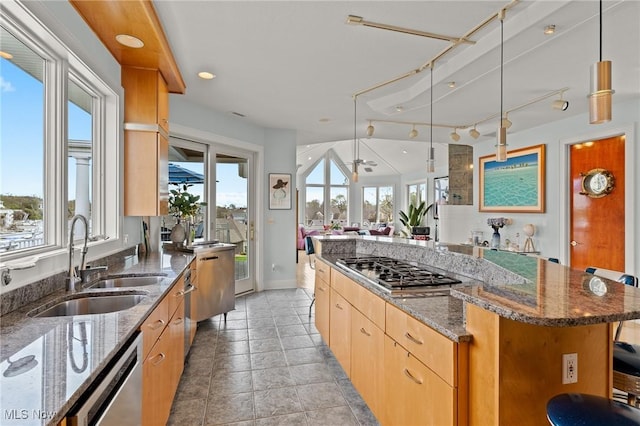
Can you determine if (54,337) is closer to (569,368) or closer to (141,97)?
(569,368)

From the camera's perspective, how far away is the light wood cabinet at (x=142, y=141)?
279 cm

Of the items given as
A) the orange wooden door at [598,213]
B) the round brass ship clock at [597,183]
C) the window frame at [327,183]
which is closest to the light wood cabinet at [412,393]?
the orange wooden door at [598,213]

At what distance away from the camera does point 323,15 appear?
7.23ft

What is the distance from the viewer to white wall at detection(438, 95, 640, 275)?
143 inches

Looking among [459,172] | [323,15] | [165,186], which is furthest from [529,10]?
[459,172]

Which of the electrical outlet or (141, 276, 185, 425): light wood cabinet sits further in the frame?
(141, 276, 185, 425): light wood cabinet

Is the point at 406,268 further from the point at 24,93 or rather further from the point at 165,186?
the point at 24,93

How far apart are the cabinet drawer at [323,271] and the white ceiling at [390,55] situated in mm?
1803

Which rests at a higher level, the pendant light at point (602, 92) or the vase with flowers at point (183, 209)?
the pendant light at point (602, 92)

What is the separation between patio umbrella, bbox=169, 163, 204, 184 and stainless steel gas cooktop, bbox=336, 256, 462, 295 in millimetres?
2639

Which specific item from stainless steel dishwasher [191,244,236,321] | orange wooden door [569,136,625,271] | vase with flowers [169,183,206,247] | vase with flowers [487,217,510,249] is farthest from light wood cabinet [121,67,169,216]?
orange wooden door [569,136,625,271]

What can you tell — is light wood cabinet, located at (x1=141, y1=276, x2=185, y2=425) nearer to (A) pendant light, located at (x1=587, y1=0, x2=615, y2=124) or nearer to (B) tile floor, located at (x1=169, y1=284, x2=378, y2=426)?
(B) tile floor, located at (x1=169, y1=284, x2=378, y2=426)

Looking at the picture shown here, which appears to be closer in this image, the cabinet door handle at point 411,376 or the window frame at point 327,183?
the cabinet door handle at point 411,376

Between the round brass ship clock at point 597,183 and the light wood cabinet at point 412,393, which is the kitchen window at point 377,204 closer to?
the round brass ship clock at point 597,183
